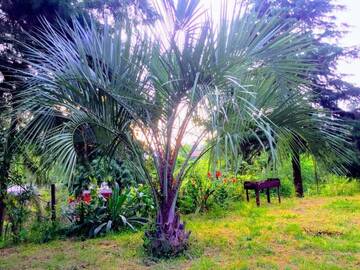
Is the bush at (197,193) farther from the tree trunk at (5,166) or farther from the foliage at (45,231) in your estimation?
the tree trunk at (5,166)

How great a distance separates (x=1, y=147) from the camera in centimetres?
451

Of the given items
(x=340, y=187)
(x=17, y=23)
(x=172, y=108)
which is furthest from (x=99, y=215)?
(x=340, y=187)

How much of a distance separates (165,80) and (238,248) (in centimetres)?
198

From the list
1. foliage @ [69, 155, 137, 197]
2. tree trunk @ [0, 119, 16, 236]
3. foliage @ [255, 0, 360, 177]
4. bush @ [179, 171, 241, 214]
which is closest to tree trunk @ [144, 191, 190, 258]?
tree trunk @ [0, 119, 16, 236]

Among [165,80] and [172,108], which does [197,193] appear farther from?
[165,80]

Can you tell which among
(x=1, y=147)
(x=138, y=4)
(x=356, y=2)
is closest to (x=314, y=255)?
(x=138, y=4)

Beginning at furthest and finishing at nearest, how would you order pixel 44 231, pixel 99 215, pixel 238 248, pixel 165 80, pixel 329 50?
pixel 329 50
pixel 99 215
pixel 44 231
pixel 238 248
pixel 165 80

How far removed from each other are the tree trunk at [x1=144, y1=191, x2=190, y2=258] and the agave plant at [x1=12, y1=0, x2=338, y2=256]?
1.0 inches

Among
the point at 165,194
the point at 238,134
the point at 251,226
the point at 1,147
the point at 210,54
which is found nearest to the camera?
the point at 210,54

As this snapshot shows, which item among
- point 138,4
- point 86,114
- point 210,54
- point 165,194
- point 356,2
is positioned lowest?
point 165,194

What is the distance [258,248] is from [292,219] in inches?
69.2

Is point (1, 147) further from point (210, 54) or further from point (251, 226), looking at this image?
point (251, 226)

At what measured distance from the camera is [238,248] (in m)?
3.84

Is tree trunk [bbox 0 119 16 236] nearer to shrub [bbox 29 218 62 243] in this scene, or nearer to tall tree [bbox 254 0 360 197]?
shrub [bbox 29 218 62 243]
